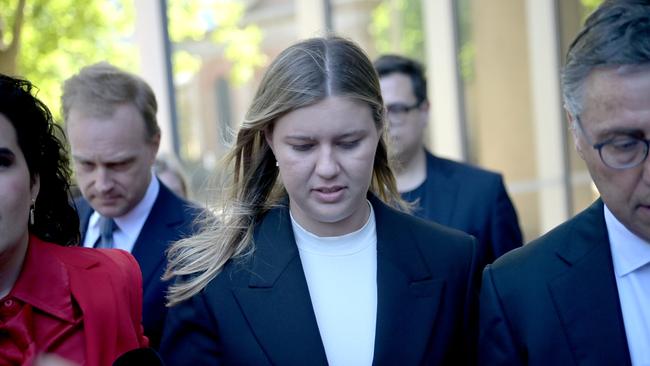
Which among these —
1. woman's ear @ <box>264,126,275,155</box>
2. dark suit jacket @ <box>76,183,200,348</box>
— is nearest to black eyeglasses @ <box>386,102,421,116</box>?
dark suit jacket @ <box>76,183,200,348</box>

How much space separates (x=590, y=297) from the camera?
269cm

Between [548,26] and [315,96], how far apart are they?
909 centimetres

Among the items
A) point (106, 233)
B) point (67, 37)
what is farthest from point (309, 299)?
point (67, 37)

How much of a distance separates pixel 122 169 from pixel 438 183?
5.62 ft

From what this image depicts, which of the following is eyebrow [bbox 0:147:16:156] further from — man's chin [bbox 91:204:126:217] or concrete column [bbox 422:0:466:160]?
concrete column [bbox 422:0:466:160]

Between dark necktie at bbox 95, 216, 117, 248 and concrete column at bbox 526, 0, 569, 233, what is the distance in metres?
8.18

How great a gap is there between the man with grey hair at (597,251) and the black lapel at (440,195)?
2.10 meters

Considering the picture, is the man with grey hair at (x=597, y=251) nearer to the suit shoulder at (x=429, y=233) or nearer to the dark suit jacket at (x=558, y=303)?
the dark suit jacket at (x=558, y=303)

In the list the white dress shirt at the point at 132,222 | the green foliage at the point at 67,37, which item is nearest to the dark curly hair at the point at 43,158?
the white dress shirt at the point at 132,222

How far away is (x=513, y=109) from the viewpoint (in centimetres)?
1206

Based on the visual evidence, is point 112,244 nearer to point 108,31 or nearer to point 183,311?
point 183,311

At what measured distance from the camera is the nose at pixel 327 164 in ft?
9.67

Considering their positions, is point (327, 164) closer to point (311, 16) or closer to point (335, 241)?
point (335, 241)

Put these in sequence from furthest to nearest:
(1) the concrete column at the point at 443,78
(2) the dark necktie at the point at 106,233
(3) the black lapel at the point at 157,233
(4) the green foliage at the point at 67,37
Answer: (1) the concrete column at the point at 443,78 < (4) the green foliage at the point at 67,37 < (2) the dark necktie at the point at 106,233 < (3) the black lapel at the point at 157,233
